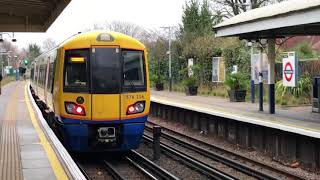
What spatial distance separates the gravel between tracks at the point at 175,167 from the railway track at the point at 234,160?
3.05ft

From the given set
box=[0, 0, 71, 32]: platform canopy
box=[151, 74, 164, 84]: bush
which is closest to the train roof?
box=[0, 0, 71, 32]: platform canopy

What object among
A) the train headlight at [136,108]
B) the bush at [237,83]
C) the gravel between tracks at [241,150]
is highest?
the bush at [237,83]

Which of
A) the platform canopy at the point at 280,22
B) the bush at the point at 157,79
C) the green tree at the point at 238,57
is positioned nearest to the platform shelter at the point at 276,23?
the platform canopy at the point at 280,22

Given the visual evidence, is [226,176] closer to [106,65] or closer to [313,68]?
[106,65]

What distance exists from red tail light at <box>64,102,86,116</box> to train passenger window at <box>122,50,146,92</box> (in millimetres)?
1109

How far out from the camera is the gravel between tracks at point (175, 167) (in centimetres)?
1103

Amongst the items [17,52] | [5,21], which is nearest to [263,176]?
[5,21]

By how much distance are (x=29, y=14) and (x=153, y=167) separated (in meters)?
7.11

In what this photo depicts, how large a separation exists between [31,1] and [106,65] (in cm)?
289

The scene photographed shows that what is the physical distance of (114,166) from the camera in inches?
472

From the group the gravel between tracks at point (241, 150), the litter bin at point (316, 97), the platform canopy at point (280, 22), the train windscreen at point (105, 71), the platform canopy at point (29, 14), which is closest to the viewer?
the gravel between tracks at point (241, 150)

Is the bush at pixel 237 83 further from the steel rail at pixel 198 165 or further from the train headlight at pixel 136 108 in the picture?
the train headlight at pixel 136 108

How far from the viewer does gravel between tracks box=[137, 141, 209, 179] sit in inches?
434

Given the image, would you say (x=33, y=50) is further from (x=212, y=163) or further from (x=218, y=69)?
(x=212, y=163)
